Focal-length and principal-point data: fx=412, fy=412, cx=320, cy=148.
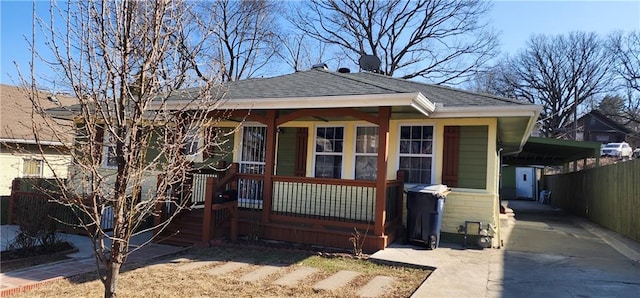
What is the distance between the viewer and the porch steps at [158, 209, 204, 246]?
297 inches

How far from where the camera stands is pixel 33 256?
20.4 feet

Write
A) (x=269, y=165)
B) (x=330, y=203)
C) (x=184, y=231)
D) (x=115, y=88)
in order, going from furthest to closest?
(x=330, y=203)
(x=184, y=231)
(x=269, y=165)
(x=115, y=88)

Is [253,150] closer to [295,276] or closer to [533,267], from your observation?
[295,276]

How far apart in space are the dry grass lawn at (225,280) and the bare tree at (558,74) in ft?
113

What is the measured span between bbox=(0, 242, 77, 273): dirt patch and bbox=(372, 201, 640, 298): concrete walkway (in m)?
4.99

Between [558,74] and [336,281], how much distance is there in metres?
39.0

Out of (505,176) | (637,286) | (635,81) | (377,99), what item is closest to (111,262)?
(377,99)

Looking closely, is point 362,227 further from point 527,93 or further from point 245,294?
point 527,93

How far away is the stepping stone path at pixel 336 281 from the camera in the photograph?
504cm


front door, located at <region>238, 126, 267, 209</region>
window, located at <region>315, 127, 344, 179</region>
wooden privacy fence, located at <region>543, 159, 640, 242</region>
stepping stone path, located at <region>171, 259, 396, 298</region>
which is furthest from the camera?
front door, located at <region>238, 126, 267, 209</region>

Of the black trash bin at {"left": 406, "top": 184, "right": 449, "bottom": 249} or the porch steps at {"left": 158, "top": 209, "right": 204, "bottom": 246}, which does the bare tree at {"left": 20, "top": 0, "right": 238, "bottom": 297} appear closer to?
the porch steps at {"left": 158, "top": 209, "right": 204, "bottom": 246}

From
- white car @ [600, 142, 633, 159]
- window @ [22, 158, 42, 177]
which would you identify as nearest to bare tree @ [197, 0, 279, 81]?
window @ [22, 158, 42, 177]

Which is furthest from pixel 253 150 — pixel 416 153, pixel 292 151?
pixel 416 153

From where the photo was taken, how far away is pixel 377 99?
6477 millimetres
